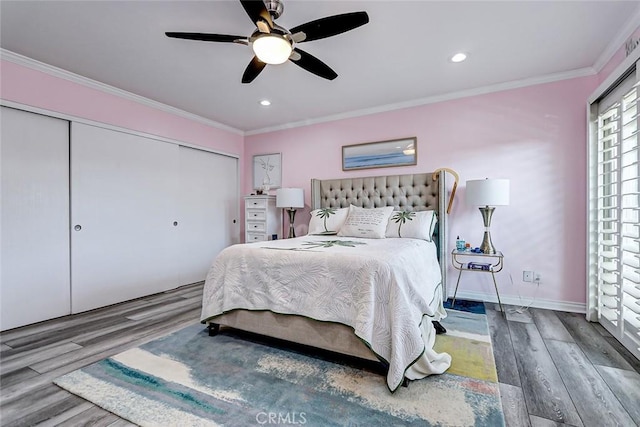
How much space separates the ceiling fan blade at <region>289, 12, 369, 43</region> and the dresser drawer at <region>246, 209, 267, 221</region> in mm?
2939

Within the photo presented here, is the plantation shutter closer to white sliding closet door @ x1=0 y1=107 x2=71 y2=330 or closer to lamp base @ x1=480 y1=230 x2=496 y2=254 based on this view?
lamp base @ x1=480 y1=230 x2=496 y2=254

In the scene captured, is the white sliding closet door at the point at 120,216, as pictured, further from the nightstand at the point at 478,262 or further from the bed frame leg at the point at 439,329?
the nightstand at the point at 478,262

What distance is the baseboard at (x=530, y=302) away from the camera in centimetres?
301

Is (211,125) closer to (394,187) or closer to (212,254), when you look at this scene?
(212,254)

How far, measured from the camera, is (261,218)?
179 inches

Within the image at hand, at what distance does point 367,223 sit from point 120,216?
2.98 m

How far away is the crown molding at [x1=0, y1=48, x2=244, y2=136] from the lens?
265 cm

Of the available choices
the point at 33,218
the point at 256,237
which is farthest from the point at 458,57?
the point at 33,218

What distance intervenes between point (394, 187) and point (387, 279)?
2272mm

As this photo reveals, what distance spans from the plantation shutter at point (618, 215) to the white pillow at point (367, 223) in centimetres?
193

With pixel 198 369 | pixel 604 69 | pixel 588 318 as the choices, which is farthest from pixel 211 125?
pixel 588 318

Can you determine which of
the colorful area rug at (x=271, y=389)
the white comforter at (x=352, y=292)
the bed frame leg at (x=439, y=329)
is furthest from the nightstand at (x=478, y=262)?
the colorful area rug at (x=271, y=389)

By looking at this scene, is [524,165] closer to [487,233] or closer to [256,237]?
[487,233]

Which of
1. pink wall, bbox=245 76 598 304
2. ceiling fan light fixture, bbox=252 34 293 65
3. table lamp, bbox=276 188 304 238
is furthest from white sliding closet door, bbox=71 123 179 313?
pink wall, bbox=245 76 598 304
